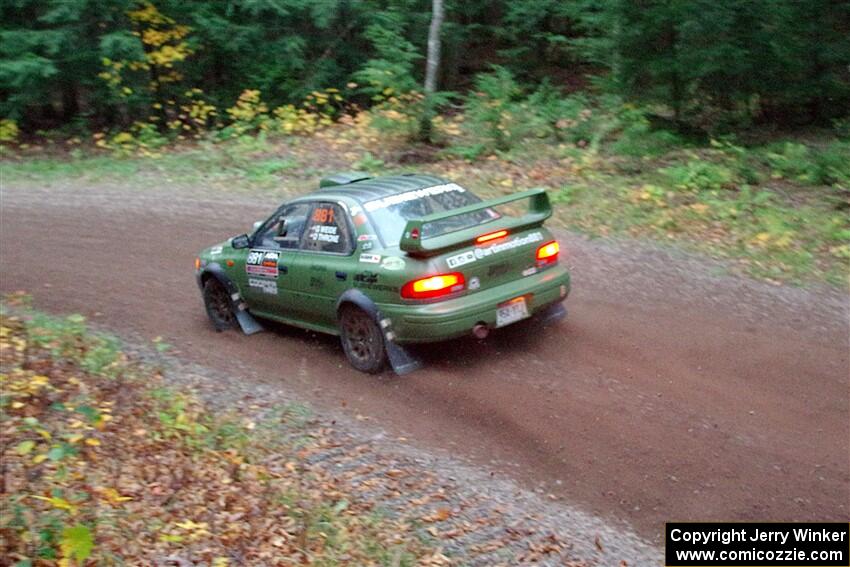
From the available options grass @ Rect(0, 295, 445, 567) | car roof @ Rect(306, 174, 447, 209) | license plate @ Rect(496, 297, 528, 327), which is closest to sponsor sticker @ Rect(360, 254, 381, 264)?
car roof @ Rect(306, 174, 447, 209)

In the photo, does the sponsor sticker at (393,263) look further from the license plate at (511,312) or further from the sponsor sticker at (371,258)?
the license plate at (511,312)

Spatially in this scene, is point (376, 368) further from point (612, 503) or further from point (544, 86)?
point (544, 86)

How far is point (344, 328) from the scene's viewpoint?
8891mm

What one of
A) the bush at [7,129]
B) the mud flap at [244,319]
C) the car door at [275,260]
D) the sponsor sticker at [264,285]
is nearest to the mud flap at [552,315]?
the car door at [275,260]

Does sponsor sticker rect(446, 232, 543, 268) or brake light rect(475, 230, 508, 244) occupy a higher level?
brake light rect(475, 230, 508, 244)

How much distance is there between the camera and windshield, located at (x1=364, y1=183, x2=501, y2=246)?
8.55 meters

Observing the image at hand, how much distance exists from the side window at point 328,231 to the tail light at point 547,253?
1804mm

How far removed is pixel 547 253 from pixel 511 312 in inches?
31.5

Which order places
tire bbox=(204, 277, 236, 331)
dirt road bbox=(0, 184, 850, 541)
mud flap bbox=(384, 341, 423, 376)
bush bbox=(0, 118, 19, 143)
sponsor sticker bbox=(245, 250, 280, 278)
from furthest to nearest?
bush bbox=(0, 118, 19, 143) < tire bbox=(204, 277, 236, 331) < sponsor sticker bbox=(245, 250, 280, 278) < mud flap bbox=(384, 341, 423, 376) < dirt road bbox=(0, 184, 850, 541)

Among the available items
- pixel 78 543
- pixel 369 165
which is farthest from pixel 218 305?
pixel 369 165

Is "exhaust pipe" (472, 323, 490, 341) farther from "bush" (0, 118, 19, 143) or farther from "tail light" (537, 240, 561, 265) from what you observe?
"bush" (0, 118, 19, 143)

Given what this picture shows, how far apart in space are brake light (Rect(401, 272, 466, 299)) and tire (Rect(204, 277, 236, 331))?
299 centimetres

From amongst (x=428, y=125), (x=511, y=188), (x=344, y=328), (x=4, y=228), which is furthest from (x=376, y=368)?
(x=428, y=125)

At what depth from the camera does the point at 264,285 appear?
9781mm
